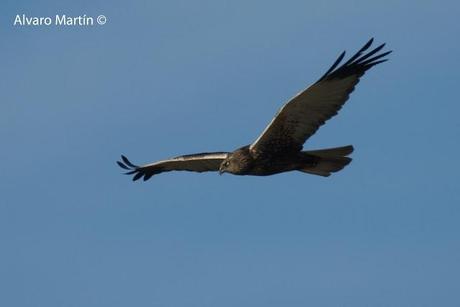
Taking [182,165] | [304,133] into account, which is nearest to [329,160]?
[304,133]

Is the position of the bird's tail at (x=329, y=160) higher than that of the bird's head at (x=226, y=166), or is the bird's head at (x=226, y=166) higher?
the bird's head at (x=226, y=166)

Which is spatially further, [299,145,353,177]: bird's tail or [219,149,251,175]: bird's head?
[299,145,353,177]: bird's tail

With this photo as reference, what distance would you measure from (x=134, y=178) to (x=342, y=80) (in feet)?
18.5

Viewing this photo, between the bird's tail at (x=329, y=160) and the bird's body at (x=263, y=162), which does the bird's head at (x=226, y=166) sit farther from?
the bird's tail at (x=329, y=160)

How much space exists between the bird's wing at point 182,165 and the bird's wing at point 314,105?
1556 millimetres

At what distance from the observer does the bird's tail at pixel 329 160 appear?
19.5 m

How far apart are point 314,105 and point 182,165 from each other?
3799 millimetres

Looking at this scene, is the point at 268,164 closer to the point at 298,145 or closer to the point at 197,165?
the point at 298,145

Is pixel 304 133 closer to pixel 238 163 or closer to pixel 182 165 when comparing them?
pixel 238 163

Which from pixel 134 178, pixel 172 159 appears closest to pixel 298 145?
pixel 172 159

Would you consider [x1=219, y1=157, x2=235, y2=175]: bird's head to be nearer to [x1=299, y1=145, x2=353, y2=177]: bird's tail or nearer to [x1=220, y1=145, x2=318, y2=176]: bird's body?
[x1=220, y1=145, x2=318, y2=176]: bird's body

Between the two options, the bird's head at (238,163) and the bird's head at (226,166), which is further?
the bird's head at (226,166)

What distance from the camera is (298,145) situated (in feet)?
63.3

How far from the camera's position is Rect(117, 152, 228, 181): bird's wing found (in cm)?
2083
